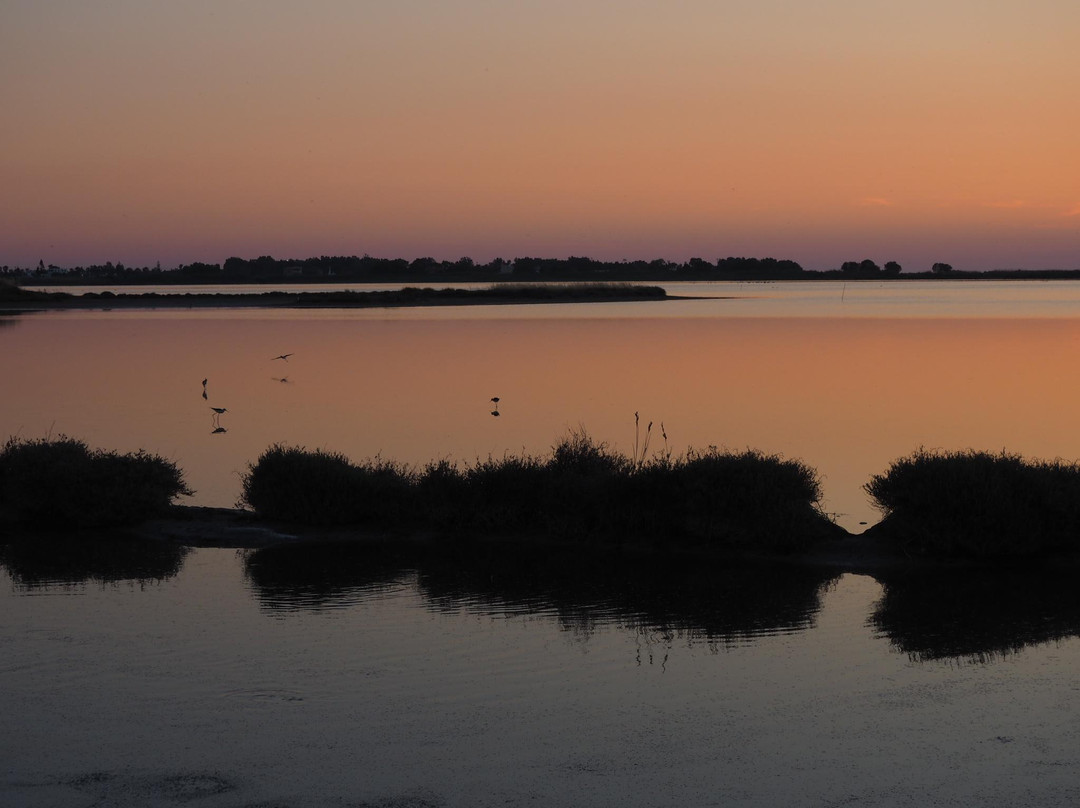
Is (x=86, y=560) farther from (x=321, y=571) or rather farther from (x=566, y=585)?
(x=566, y=585)

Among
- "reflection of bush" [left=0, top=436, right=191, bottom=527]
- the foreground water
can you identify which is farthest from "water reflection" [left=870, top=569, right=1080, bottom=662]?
"reflection of bush" [left=0, top=436, right=191, bottom=527]

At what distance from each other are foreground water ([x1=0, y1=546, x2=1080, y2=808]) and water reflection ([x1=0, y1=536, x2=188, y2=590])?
0.05 m

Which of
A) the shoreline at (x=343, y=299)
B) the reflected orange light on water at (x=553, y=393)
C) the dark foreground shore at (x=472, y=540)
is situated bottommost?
the dark foreground shore at (x=472, y=540)

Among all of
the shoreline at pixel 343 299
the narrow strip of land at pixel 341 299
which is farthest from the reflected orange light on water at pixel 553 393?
the narrow strip of land at pixel 341 299

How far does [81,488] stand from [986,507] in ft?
31.3

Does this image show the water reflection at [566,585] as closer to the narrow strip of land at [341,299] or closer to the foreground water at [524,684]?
the foreground water at [524,684]

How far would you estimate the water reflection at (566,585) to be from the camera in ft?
33.1

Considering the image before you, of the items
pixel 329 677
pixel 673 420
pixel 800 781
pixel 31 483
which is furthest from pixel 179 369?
pixel 800 781

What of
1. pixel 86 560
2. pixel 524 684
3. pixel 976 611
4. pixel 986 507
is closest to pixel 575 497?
pixel 986 507

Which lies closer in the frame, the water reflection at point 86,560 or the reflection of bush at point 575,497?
the water reflection at point 86,560

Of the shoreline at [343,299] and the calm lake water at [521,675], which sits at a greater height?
the shoreline at [343,299]

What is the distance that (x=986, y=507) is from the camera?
449 inches

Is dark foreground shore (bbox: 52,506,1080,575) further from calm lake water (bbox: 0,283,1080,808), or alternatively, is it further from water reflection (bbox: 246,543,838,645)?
calm lake water (bbox: 0,283,1080,808)

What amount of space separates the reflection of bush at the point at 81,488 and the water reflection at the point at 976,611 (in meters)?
8.04
